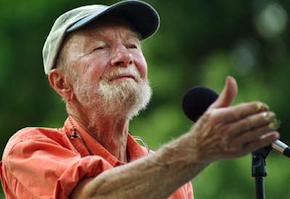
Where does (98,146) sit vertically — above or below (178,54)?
above

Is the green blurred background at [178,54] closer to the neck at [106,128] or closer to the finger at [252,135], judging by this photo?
the neck at [106,128]

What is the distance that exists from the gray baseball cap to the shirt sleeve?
543 millimetres

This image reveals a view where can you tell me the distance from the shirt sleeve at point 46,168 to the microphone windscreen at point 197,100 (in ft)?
1.24

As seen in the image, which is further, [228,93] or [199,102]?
[199,102]

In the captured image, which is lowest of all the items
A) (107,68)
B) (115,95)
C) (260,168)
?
(260,168)

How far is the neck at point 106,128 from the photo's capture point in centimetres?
399

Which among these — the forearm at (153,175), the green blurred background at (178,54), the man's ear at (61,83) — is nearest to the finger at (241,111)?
the forearm at (153,175)

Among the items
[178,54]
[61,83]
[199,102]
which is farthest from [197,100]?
[178,54]

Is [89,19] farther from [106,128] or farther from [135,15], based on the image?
[106,128]

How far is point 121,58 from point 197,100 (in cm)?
63

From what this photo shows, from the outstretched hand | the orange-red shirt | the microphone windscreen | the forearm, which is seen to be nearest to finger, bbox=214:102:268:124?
the outstretched hand

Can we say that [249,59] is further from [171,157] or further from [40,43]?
[171,157]

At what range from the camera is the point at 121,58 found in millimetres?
3910

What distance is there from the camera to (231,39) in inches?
368
